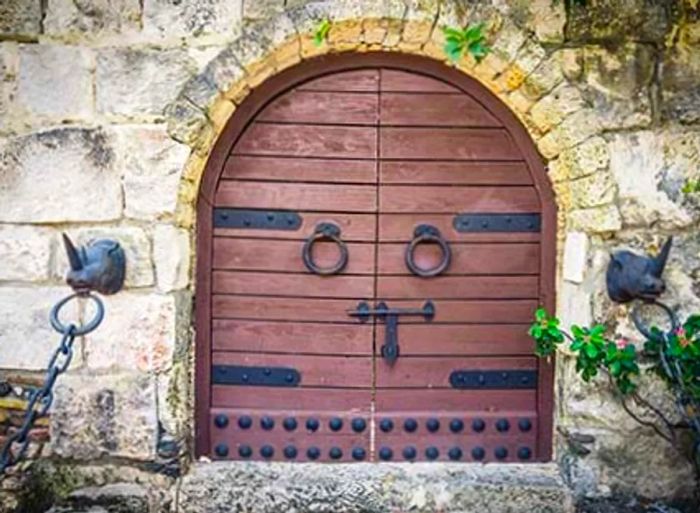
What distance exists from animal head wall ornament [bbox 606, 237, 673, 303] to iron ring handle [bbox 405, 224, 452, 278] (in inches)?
19.0

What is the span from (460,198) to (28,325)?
134cm

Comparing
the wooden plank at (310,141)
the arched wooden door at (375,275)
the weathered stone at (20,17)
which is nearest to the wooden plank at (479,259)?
the arched wooden door at (375,275)

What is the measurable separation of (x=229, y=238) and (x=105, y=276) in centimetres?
40

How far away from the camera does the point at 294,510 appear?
2.49m

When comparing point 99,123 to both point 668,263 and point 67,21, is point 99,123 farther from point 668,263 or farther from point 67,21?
point 668,263

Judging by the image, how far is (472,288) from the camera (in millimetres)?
2635

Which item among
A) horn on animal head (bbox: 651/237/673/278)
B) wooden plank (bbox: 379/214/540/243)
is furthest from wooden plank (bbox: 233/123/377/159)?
horn on animal head (bbox: 651/237/673/278)

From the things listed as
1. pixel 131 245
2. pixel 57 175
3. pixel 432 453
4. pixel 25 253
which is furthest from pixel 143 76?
pixel 432 453

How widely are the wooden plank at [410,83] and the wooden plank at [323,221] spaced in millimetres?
404

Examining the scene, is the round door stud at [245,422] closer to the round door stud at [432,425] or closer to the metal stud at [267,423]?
the metal stud at [267,423]

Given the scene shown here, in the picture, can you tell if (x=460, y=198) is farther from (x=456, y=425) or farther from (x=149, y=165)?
(x=149, y=165)

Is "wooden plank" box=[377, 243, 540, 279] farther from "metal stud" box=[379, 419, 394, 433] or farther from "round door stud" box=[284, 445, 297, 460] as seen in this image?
"round door stud" box=[284, 445, 297, 460]

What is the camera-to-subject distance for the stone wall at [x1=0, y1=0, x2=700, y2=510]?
2438 mm

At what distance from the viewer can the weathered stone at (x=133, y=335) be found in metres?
2.46
